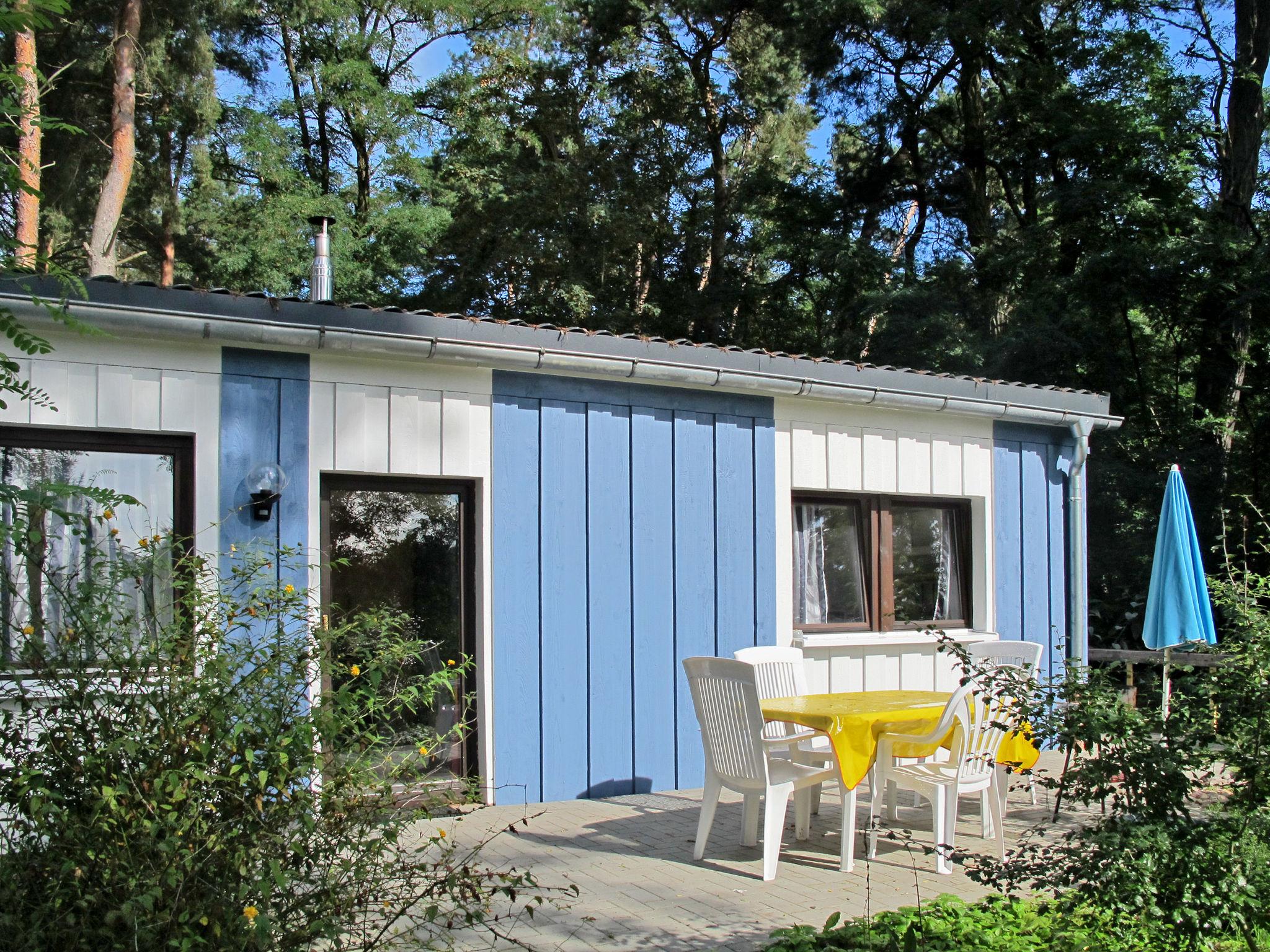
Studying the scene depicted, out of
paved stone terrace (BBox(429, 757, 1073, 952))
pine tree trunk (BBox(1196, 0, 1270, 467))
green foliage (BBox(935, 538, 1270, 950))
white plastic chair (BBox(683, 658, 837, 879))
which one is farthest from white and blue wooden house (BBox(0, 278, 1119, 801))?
pine tree trunk (BBox(1196, 0, 1270, 467))

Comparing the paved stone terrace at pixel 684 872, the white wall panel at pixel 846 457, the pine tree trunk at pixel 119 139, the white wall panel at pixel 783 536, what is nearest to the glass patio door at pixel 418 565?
the paved stone terrace at pixel 684 872

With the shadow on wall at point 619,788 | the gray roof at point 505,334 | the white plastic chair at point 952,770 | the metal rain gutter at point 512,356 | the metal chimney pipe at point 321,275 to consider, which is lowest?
the shadow on wall at point 619,788

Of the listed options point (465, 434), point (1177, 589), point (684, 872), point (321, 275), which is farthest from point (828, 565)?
point (321, 275)

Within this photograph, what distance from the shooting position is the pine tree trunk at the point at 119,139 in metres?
16.7

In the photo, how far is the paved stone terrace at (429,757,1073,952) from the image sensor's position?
15.1 feet

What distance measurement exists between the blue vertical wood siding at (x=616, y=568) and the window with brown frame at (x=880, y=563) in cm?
48

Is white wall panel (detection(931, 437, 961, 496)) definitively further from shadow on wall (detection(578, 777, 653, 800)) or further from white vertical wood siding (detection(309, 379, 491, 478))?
white vertical wood siding (detection(309, 379, 491, 478))

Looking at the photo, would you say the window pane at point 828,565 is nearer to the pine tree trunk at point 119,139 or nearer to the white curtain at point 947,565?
the white curtain at point 947,565

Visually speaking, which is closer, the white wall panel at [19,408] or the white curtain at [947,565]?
the white wall panel at [19,408]

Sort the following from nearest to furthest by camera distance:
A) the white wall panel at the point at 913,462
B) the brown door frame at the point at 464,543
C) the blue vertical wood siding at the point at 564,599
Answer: the brown door frame at the point at 464,543
the blue vertical wood siding at the point at 564,599
the white wall panel at the point at 913,462

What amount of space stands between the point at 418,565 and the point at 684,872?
2475 millimetres

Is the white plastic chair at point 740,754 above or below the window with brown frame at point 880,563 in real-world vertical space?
below

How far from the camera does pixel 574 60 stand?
23.6 metres

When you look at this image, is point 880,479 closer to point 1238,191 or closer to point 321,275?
point 321,275
